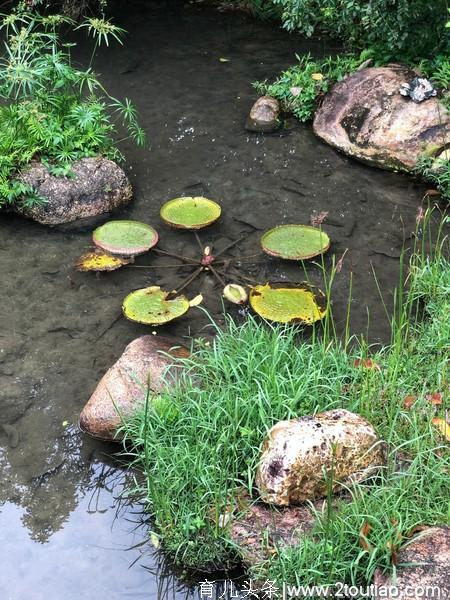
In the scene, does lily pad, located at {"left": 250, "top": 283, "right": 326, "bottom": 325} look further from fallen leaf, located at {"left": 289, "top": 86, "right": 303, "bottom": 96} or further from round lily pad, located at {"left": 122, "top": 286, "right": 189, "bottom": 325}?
fallen leaf, located at {"left": 289, "top": 86, "right": 303, "bottom": 96}

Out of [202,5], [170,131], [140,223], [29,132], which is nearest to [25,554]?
[140,223]

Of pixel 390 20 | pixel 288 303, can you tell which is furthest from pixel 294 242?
pixel 390 20

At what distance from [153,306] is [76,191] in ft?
4.97

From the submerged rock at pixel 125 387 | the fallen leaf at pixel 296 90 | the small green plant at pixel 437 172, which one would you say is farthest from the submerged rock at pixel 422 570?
the fallen leaf at pixel 296 90

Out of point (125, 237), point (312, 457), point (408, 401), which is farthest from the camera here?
point (125, 237)

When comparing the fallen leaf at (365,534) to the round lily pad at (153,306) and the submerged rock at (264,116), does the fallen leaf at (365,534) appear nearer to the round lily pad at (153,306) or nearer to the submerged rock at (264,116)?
the round lily pad at (153,306)

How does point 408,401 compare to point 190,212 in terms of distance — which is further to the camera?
point 190,212

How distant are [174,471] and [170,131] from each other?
177 inches

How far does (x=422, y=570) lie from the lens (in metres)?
3.08

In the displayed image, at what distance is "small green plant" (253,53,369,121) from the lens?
24.5 feet

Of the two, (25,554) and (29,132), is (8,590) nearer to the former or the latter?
(25,554)

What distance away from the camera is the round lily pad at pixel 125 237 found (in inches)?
224

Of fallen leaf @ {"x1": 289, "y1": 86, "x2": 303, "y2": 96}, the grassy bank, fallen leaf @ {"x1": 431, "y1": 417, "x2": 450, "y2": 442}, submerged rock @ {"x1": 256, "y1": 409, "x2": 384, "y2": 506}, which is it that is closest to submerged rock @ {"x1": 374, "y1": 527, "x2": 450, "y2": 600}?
the grassy bank

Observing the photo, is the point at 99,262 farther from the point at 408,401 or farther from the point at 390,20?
the point at 390,20
